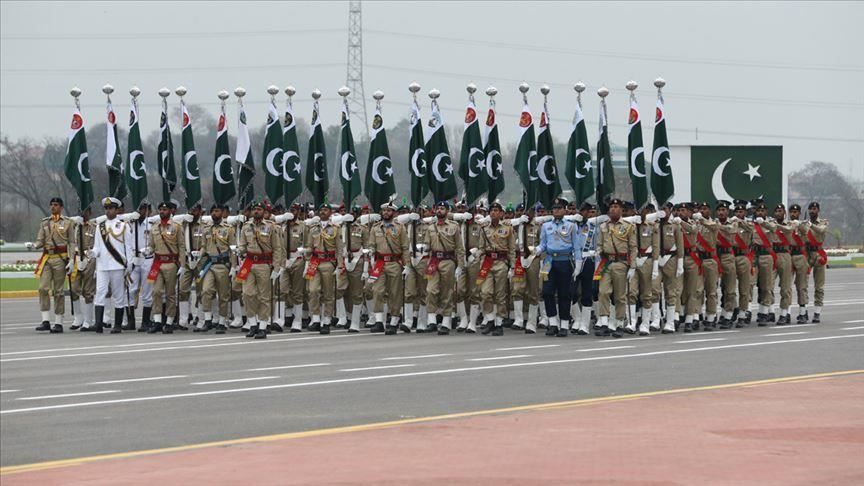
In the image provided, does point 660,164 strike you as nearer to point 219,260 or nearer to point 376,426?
point 219,260

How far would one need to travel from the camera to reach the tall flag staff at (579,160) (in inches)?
904

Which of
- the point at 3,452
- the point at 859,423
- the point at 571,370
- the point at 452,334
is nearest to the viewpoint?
the point at 3,452

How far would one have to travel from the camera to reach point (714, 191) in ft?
124

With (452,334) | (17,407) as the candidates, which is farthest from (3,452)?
(452,334)

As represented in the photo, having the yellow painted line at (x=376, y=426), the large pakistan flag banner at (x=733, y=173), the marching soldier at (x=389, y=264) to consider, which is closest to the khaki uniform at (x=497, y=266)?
the marching soldier at (x=389, y=264)

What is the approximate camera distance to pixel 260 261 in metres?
21.6

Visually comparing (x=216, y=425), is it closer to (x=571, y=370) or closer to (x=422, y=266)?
(x=571, y=370)

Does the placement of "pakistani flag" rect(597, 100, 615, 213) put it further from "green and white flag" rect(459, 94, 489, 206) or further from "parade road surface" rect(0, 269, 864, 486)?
"parade road surface" rect(0, 269, 864, 486)

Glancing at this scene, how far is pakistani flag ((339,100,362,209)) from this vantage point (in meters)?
24.1

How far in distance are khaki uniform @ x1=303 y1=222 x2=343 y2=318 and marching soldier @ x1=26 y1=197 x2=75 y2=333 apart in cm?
432

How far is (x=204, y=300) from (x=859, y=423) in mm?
13619

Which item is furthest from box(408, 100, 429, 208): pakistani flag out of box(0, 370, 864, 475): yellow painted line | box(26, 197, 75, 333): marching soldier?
box(0, 370, 864, 475): yellow painted line

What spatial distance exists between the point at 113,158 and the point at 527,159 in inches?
295

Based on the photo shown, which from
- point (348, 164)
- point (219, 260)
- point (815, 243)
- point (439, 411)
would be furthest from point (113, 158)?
point (439, 411)
